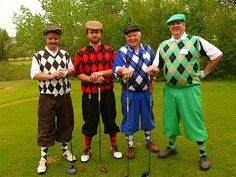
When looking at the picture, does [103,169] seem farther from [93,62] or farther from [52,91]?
[93,62]

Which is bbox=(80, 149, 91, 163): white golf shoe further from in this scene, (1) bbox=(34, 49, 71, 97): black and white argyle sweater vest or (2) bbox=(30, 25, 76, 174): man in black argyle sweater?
(1) bbox=(34, 49, 71, 97): black and white argyle sweater vest

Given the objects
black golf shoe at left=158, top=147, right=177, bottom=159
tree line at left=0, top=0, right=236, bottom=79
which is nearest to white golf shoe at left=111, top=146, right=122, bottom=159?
black golf shoe at left=158, top=147, right=177, bottom=159

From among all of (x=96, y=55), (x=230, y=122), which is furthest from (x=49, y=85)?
(x=230, y=122)

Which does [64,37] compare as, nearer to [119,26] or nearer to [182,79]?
[119,26]

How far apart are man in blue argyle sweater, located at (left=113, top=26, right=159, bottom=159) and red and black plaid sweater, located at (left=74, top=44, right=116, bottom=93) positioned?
157mm

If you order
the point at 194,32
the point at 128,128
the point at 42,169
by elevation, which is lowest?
the point at 42,169

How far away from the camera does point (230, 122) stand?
274 inches

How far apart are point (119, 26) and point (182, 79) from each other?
46.6 feet

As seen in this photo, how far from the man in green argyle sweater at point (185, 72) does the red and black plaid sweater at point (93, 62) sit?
2.33ft

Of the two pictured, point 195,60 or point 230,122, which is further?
point 230,122

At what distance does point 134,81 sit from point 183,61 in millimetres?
873

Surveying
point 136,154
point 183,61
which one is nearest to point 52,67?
point 183,61

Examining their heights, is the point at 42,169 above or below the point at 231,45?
below

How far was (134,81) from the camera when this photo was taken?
194 inches
